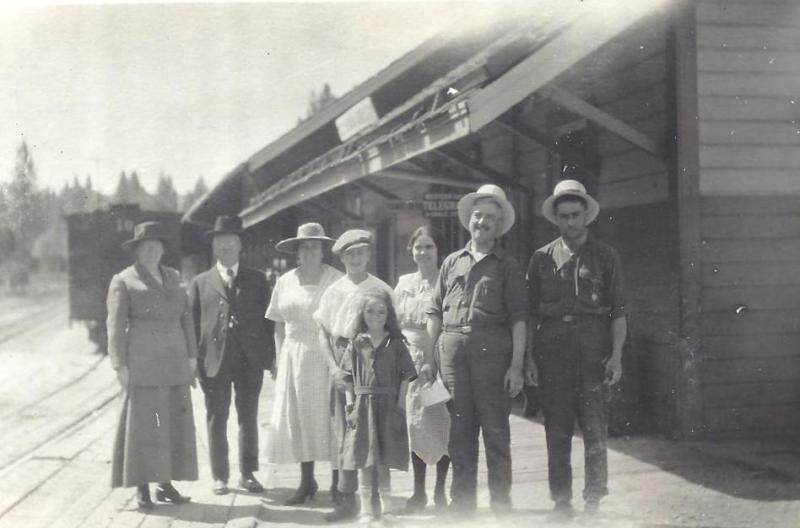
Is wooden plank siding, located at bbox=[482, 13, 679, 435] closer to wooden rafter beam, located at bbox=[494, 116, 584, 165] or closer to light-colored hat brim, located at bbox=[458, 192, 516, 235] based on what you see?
wooden rafter beam, located at bbox=[494, 116, 584, 165]

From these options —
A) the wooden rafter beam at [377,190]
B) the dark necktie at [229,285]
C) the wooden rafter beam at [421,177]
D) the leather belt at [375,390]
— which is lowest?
the leather belt at [375,390]

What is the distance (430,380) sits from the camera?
477 cm

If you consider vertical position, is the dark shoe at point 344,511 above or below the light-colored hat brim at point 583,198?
below

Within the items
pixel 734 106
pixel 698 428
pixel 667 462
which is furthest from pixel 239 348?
pixel 734 106

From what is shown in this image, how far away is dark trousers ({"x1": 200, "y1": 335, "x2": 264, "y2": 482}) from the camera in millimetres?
5602

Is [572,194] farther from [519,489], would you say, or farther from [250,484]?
[250,484]

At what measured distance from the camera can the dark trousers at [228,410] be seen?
5.60m

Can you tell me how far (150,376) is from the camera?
5.25 metres

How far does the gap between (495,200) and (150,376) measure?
7.91 ft

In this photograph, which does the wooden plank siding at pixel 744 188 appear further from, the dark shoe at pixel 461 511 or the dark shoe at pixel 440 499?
the dark shoe at pixel 461 511

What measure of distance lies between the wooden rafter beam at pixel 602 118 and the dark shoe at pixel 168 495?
363 cm

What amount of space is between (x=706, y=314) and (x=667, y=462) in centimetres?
130

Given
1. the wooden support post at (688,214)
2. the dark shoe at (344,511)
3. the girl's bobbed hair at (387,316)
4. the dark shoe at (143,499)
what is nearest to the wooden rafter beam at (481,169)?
the wooden support post at (688,214)

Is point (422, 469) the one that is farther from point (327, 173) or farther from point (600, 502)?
point (327, 173)
